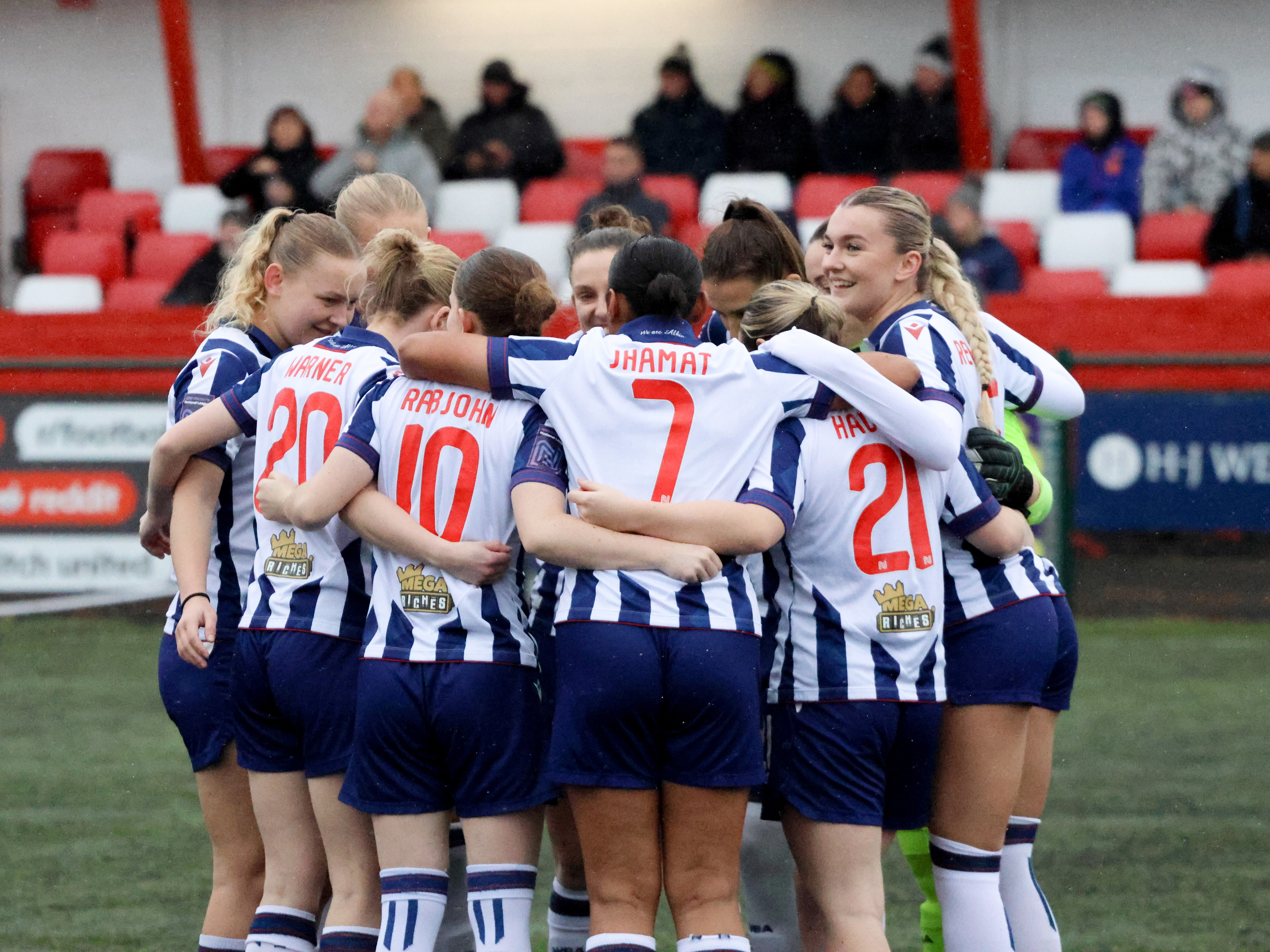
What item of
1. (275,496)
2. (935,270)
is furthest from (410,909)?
(935,270)

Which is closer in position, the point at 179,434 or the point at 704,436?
the point at 704,436

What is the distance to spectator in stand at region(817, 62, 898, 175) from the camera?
11039 mm

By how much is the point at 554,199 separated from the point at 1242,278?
4.72 m

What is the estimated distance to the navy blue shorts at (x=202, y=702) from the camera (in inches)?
124

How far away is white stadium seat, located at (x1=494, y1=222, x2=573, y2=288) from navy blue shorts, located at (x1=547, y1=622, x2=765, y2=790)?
7741 millimetres

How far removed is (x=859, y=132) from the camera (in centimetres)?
1103

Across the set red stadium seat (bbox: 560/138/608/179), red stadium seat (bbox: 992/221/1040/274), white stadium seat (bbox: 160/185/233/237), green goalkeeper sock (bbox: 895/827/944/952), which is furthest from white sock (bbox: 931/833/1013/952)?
white stadium seat (bbox: 160/185/233/237)

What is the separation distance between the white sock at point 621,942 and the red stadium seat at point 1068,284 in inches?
300

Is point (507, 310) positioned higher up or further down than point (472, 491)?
higher up

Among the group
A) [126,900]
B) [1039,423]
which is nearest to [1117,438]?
[1039,423]

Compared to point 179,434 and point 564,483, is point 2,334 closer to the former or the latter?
point 179,434

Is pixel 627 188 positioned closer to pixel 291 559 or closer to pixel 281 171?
pixel 281 171

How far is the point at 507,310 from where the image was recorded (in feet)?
9.52

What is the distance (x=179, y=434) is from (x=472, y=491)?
68cm
